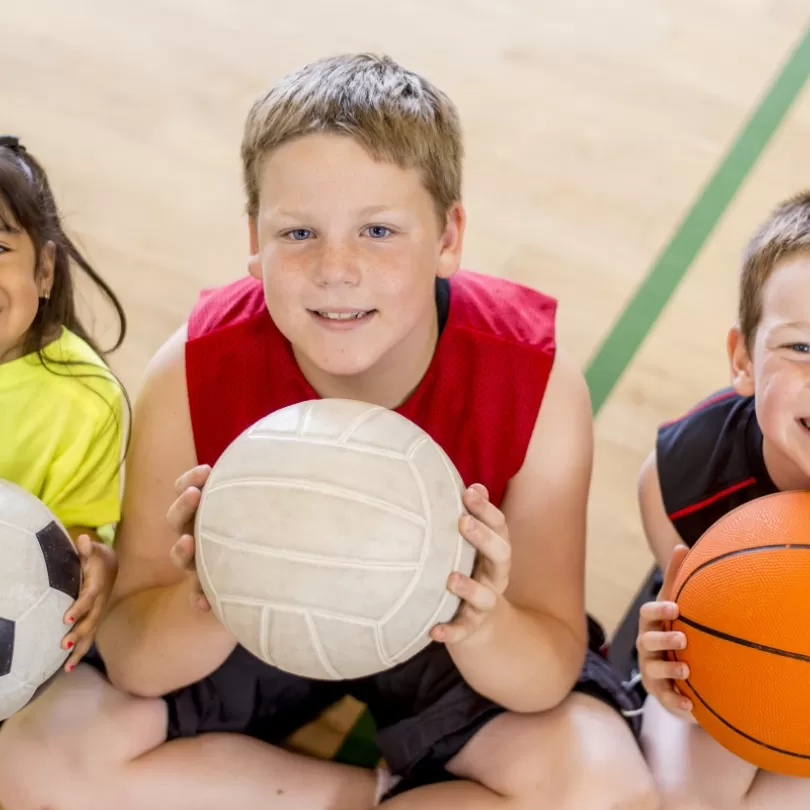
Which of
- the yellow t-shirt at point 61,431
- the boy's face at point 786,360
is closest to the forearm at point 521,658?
the boy's face at point 786,360

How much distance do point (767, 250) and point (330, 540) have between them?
79 cm

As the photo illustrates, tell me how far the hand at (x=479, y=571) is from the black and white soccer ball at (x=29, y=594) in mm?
540

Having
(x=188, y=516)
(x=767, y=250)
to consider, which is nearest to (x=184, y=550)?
(x=188, y=516)

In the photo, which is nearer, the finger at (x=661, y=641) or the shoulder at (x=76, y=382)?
the finger at (x=661, y=641)

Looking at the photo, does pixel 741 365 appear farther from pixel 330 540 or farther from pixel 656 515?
pixel 330 540

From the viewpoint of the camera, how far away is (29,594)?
128 centimetres

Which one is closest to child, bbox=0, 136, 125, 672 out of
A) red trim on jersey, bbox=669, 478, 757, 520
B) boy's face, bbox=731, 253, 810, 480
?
red trim on jersey, bbox=669, 478, 757, 520

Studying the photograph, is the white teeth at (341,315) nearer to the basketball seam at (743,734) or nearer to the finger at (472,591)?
the finger at (472,591)

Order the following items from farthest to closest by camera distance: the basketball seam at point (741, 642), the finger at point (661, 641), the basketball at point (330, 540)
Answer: the finger at point (661, 641) → the basketball seam at point (741, 642) → the basketball at point (330, 540)

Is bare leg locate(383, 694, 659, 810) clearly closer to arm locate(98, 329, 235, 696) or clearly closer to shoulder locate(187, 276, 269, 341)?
arm locate(98, 329, 235, 696)

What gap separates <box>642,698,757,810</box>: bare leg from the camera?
1434mm

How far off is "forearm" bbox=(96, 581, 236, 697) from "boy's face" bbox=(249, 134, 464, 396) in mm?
425

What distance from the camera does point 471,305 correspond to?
1.52 m

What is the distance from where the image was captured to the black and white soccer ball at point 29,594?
1.26 metres
